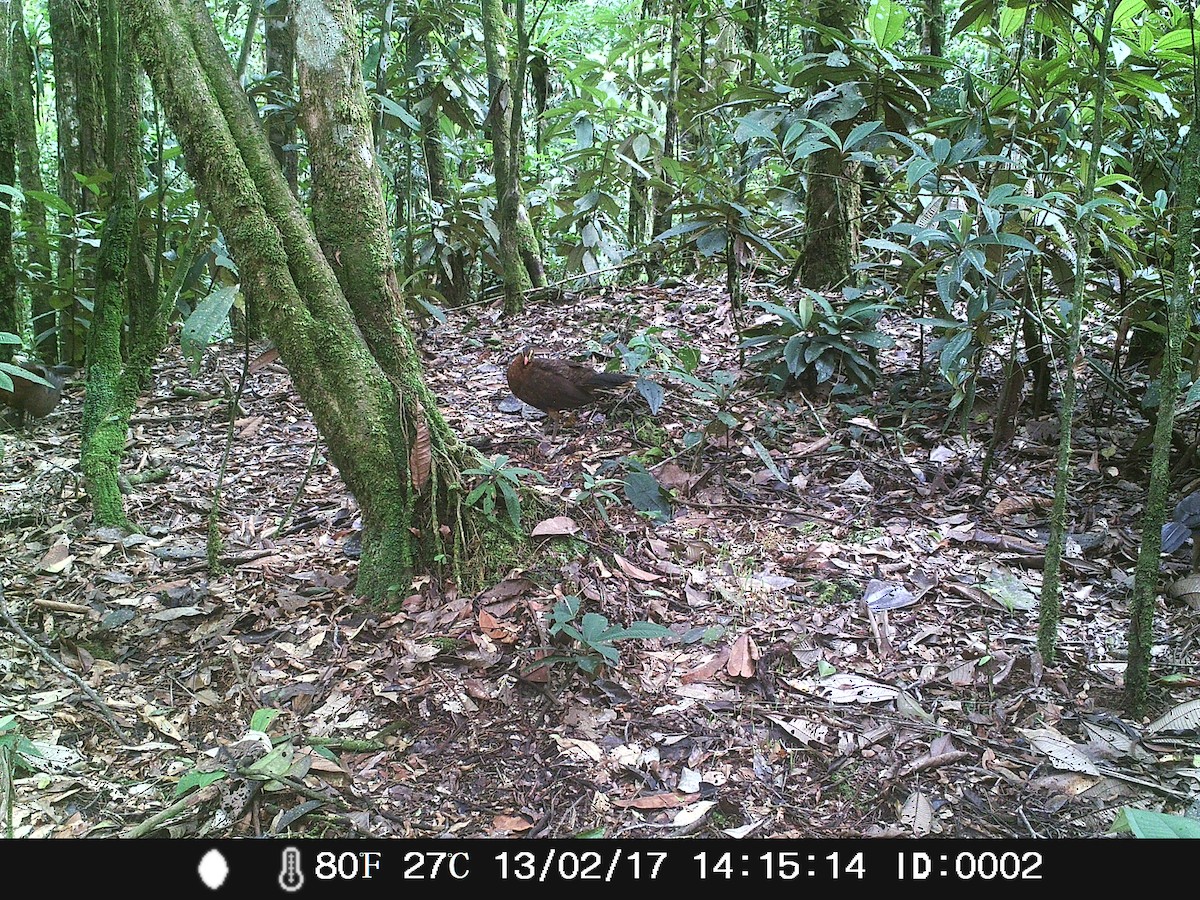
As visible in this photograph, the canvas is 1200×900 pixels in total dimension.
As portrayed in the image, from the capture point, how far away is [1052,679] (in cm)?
240

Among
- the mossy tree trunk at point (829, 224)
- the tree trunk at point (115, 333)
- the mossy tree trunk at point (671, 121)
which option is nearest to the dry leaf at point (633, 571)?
the tree trunk at point (115, 333)

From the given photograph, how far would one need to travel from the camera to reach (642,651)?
261 cm

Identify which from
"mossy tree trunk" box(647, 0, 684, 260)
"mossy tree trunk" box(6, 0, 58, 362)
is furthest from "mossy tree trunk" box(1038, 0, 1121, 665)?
"mossy tree trunk" box(6, 0, 58, 362)

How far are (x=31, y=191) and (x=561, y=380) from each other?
10.2 feet

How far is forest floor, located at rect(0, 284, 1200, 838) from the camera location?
2098mm

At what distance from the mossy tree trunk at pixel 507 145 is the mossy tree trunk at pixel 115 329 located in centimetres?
219

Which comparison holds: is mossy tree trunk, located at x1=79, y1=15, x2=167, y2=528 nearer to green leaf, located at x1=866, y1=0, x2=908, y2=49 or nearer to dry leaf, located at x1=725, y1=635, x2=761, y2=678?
dry leaf, located at x1=725, y1=635, x2=761, y2=678

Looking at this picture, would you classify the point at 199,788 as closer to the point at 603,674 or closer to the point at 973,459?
the point at 603,674

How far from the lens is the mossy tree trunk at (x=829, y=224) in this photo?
13.6 ft

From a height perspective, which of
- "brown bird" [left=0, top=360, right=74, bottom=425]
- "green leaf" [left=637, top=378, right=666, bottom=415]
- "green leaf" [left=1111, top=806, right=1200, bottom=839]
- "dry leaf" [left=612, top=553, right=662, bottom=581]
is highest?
"brown bird" [left=0, top=360, right=74, bottom=425]

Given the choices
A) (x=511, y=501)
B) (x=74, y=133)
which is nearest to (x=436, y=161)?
(x=74, y=133)

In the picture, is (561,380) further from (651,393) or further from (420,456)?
(420,456)

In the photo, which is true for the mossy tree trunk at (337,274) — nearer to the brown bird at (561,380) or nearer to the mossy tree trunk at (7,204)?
the brown bird at (561,380)

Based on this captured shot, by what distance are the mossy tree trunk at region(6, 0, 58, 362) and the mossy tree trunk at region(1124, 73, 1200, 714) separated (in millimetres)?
4789
